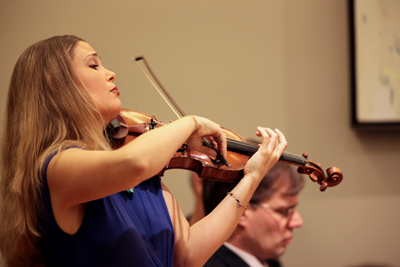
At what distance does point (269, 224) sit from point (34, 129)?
1.09 meters

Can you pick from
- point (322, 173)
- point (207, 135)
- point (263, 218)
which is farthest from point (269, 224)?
point (207, 135)

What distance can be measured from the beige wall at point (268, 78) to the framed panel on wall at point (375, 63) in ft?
0.22

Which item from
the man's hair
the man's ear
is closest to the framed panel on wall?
the man's hair

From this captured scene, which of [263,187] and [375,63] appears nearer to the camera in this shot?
[263,187]

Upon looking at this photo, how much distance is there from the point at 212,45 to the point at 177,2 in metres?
0.27

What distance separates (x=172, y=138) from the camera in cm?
78

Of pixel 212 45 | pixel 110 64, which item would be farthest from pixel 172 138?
pixel 212 45

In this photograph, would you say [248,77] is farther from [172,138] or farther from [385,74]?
[172,138]

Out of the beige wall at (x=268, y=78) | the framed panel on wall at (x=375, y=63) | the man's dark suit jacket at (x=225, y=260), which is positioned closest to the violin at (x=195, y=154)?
the man's dark suit jacket at (x=225, y=260)

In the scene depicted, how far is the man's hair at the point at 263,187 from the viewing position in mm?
1581

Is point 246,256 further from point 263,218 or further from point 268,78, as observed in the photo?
point 268,78

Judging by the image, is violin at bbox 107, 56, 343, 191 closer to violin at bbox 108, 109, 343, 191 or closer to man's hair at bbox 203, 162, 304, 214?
violin at bbox 108, 109, 343, 191

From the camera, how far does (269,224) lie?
1.65m

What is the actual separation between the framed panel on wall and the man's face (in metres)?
0.77
